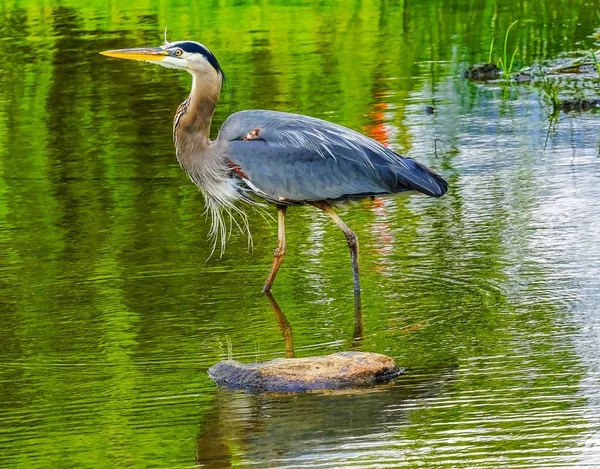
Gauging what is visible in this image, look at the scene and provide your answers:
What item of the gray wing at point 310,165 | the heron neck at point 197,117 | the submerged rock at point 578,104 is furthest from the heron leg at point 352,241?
the submerged rock at point 578,104

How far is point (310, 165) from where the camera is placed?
772 centimetres

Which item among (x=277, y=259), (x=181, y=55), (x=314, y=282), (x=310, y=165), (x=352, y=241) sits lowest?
(x=314, y=282)

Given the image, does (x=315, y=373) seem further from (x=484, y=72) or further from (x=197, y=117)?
(x=484, y=72)

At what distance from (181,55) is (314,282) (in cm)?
156

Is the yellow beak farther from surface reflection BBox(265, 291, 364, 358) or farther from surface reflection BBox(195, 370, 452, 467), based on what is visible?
surface reflection BBox(195, 370, 452, 467)

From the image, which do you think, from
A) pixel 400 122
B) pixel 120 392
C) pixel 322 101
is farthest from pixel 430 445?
pixel 322 101

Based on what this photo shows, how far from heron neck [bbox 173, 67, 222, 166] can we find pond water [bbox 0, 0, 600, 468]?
0.73 metres

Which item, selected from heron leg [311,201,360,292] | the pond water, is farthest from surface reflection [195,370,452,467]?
heron leg [311,201,360,292]

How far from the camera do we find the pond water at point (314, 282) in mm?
5344

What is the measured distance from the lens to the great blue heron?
25.1 feet

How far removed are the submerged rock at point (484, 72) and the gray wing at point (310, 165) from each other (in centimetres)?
591

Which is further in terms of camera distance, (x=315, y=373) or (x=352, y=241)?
(x=352, y=241)

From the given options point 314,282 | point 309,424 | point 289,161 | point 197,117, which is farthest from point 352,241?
point 309,424

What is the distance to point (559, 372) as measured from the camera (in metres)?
5.88
